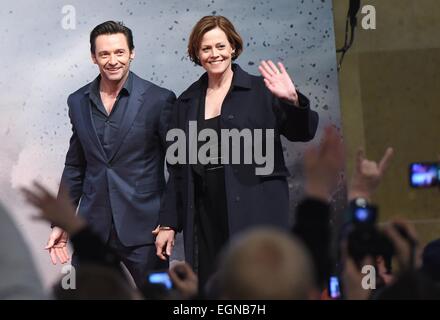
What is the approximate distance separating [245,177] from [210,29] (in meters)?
0.63

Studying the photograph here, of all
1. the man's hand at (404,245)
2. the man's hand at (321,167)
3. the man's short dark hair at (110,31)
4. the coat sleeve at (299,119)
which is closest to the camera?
the man's hand at (321,167)

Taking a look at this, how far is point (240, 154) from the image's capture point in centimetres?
415

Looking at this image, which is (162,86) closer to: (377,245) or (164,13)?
(164,13)

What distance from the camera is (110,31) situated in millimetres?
4445

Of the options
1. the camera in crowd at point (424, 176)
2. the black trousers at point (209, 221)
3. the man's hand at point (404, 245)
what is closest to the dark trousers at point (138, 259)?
the black trousers at point (209, 221)

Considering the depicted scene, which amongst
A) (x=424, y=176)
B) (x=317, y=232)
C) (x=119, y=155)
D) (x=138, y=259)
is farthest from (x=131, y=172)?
(x=317, y=232)

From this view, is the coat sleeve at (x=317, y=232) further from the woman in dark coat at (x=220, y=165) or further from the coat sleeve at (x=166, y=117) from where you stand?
the coat sleeve at (x=166, y=117)

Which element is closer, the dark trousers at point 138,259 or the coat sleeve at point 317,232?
the coat sleeve at point 317,232

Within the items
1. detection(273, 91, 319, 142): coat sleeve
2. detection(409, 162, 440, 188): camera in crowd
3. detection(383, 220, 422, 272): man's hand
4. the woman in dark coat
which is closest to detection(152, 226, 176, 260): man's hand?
the woman in dark coat

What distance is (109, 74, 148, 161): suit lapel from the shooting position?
Answer: 172 inches

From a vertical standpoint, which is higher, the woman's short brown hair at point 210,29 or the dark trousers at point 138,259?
the woman's short brown hair at point 210,29

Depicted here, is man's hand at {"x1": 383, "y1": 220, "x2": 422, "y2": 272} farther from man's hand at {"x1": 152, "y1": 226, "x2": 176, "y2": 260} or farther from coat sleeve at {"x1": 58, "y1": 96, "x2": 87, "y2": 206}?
coat sleeve at {"x1": 58, "y1": 96, "x2": 87, "y2": 206}

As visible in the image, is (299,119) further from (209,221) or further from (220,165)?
(209,221)

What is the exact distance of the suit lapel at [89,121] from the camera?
4375 millimetres
